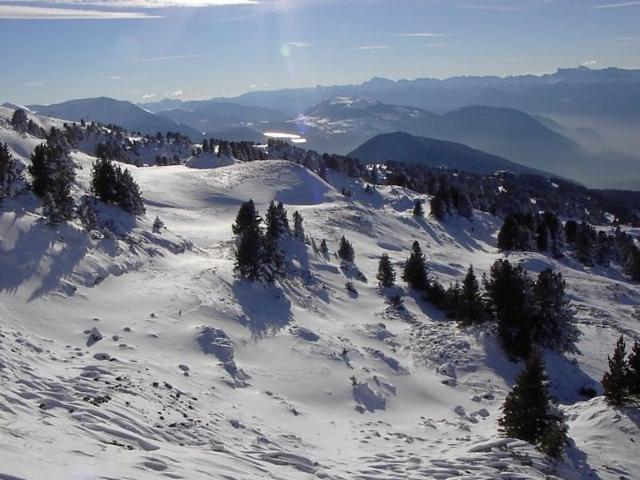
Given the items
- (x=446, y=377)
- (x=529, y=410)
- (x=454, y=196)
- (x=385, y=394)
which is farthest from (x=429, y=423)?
(x=454, y=196)

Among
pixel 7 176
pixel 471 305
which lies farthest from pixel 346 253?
pixel 7 176

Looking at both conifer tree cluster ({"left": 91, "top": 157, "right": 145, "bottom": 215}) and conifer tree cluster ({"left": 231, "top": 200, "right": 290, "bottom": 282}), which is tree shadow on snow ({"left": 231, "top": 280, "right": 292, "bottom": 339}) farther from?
conifer tree cluster ({"left": 91, "top": 157, "right": 145, "bottom": 215})

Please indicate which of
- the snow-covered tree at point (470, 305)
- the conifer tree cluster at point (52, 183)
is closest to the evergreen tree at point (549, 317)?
the snow-covered tree at point (470, 305)

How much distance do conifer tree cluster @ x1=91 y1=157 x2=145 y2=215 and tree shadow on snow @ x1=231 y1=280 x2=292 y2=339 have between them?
1391 centimetres

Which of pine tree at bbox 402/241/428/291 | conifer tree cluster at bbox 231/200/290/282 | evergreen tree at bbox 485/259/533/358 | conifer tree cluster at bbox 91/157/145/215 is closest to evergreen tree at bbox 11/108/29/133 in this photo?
conifer tree cluster at bbox 91/157/145/215

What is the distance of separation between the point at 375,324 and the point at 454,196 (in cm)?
7500

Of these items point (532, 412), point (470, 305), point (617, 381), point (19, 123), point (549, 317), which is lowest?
point (549, 317)

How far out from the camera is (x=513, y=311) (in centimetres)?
3241

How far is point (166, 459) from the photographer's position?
1106 centimetres

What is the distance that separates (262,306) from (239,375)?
10.3m

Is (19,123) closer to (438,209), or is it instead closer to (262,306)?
(438,209)

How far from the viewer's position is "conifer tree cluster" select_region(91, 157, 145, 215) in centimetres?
3972

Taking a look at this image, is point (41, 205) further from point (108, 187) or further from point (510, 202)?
point (510, 202)

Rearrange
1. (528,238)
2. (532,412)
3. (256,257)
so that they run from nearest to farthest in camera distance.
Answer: (532,412)
(256,257)
(528,238)
